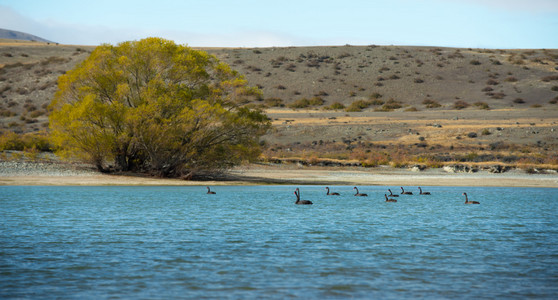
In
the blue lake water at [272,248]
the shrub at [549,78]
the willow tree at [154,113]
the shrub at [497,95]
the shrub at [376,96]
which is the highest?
the shrub at [549,78]

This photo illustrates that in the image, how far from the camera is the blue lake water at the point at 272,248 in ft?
38.0

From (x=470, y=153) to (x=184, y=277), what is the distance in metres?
45.2

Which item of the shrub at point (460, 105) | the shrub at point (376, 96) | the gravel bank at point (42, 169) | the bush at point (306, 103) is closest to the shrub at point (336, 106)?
the bush at point (306, 103)

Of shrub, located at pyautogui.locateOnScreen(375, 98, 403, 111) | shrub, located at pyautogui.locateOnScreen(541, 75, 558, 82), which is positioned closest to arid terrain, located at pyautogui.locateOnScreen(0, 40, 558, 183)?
shrub, located at pyautogui.locateOnScreen(375, 98, 403, 111)

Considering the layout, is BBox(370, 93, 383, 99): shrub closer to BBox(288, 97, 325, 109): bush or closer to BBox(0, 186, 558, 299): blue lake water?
BBox(288, 97, 325, 109): bush

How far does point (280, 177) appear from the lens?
42.5 meters

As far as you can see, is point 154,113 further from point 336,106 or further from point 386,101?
point 386,101

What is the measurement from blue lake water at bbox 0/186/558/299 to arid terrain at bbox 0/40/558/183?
22.9 metres

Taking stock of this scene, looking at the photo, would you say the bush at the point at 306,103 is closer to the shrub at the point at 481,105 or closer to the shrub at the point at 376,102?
the shrub at the point at 376,102

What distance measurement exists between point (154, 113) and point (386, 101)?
182ft

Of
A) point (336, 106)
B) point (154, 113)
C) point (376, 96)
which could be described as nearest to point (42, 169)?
point (154, 113)

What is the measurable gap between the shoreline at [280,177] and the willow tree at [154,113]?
165 centimetres

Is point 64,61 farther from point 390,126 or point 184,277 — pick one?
point 184,277

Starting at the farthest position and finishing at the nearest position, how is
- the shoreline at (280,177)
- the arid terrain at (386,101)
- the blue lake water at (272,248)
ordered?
1. the arid terrain at (386,101)
2. the shoreline at (280,177)
3. the blue lake water at (272,248)
